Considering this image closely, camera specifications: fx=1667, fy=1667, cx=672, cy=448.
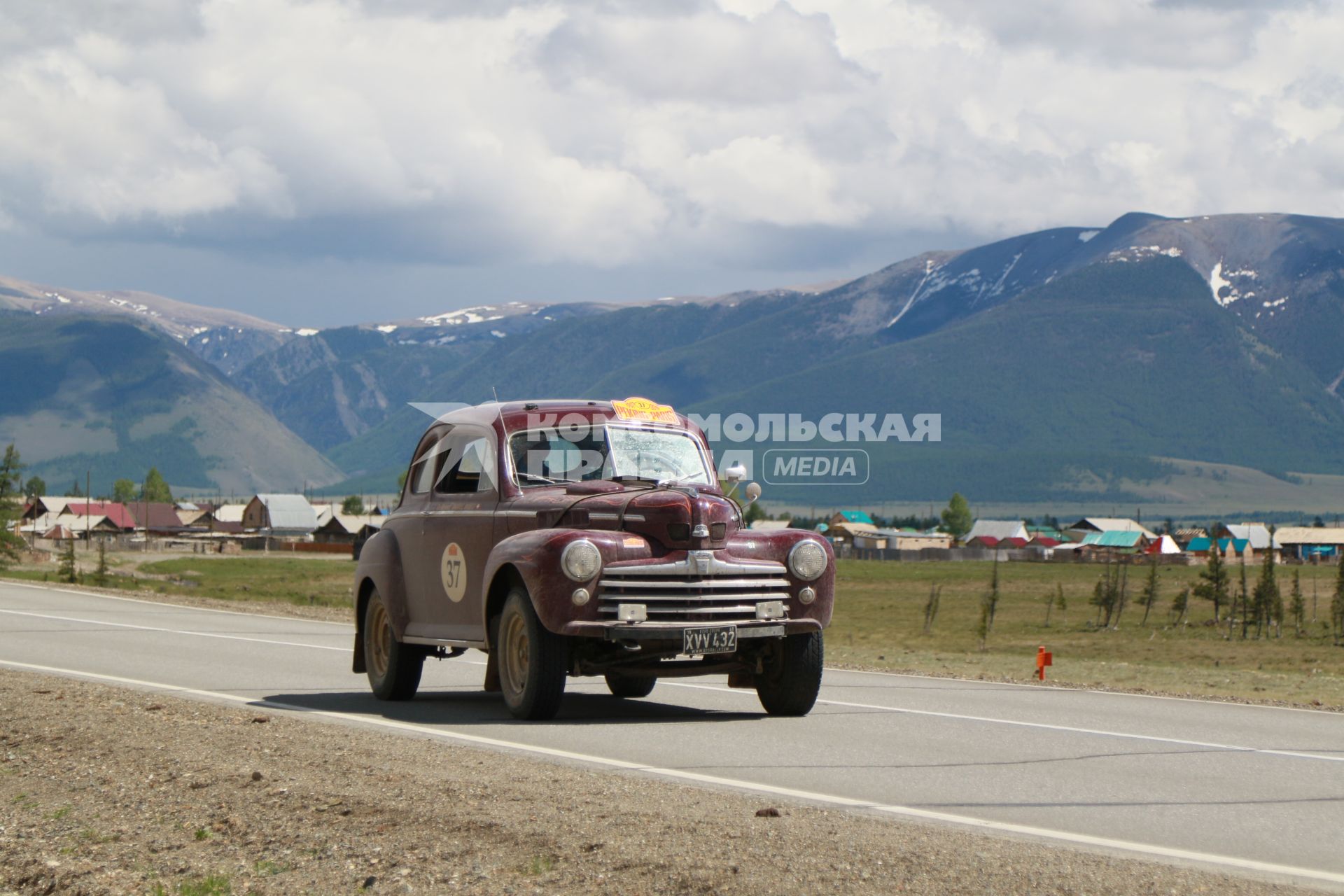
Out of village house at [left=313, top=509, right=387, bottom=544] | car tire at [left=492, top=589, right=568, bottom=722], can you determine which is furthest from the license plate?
village house at [left=313, top=509, right=387, bottom=544]

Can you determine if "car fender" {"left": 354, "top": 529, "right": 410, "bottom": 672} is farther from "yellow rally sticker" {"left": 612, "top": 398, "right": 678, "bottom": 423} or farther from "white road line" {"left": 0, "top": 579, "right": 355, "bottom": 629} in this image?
"white road line" {"left": 0, "top": 579, "right": 355, "bottom": 629}

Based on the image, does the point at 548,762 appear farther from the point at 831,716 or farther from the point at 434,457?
the point at 434,457

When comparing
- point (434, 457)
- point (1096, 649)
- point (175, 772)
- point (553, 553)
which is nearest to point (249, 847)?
point (175, 772)

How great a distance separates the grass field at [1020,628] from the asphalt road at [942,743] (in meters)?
4.26

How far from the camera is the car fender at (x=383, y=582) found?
14133mm

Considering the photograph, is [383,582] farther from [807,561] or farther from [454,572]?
[807,561]

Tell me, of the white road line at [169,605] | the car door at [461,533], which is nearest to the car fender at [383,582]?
the car door at [461,533]

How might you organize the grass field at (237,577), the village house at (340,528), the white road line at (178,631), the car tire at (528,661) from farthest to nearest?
the village house at (340,528) → the grass field at (237,577) → the white road line at (178,631) → the car tire at (528,661)

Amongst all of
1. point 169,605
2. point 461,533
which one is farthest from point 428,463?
point 169,605

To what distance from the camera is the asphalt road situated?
848 cm

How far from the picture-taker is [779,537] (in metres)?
12.5

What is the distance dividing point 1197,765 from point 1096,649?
137 ft

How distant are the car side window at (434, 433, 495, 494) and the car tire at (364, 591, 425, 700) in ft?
4.28

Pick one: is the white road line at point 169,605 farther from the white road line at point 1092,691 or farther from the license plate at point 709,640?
the license plate at point 709,640
